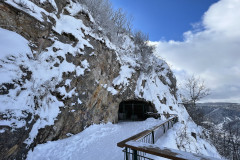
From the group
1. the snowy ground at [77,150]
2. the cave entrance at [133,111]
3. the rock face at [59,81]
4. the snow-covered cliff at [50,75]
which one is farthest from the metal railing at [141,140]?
the cave entrance at [133,111]

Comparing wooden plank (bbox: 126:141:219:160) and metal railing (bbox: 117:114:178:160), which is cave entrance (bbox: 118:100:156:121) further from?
wooden plank (bbox: 126:141:219:160)

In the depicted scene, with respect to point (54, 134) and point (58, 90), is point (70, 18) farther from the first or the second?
point (54, 134)

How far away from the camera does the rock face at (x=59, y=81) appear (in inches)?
139

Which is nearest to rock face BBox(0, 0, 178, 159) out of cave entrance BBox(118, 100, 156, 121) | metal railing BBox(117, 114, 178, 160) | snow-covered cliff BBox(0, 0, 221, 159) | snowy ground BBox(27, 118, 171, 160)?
snow-covered cliff BBox(0, 0, 221, 159)

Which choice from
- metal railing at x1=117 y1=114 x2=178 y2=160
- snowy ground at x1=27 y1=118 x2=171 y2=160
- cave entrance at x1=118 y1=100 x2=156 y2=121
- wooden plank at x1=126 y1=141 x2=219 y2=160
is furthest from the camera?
cave entrance at x1=118 y1=100 x2=156 y2=121

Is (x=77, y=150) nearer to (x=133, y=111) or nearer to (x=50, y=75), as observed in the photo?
(x=50, y=75)

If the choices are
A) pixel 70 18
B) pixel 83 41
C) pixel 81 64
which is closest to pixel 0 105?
pixel 81 64

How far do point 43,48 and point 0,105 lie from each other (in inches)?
112

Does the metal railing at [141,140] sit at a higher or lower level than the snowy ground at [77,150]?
higher

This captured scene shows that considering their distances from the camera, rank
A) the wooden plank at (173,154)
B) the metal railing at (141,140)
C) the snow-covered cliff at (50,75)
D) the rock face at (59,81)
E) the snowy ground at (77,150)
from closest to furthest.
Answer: the wooden plank at (173,154), the metal railing at (141,140), the snow-covered cliff at (50,75), the rock face at (59,81), the snowy ground at (77,150)

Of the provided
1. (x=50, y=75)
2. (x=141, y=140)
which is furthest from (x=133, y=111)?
(x=50, y=75)

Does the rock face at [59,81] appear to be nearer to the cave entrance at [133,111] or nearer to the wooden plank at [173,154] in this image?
the wooden plank at [173,154]

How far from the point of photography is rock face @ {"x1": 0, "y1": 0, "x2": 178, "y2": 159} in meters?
3.53

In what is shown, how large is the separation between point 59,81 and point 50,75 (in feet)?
1.50
